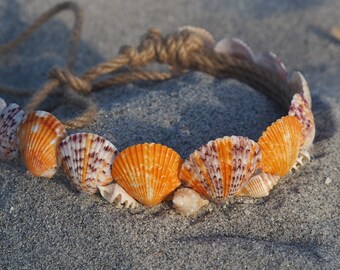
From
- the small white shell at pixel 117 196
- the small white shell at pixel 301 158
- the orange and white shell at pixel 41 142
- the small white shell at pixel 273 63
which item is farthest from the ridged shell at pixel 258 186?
the orange and white shell at pixel 41 142

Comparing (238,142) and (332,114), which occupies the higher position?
(238,142)

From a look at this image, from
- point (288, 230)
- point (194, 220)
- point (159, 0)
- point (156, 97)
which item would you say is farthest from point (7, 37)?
point (288, 230)

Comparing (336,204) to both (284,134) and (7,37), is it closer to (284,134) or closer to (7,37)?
(284,134)

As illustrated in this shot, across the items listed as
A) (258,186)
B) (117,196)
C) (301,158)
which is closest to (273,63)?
(301,158)

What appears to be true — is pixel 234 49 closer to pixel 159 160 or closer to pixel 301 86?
pixel 301 86

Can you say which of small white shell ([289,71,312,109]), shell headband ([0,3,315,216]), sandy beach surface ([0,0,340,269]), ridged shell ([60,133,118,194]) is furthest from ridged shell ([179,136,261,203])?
small white shell ([289,71,312,109])

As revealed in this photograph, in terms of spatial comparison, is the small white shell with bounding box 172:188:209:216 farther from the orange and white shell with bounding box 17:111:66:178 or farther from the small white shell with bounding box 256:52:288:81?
the small white shell with bounding box 256:52:288:81
